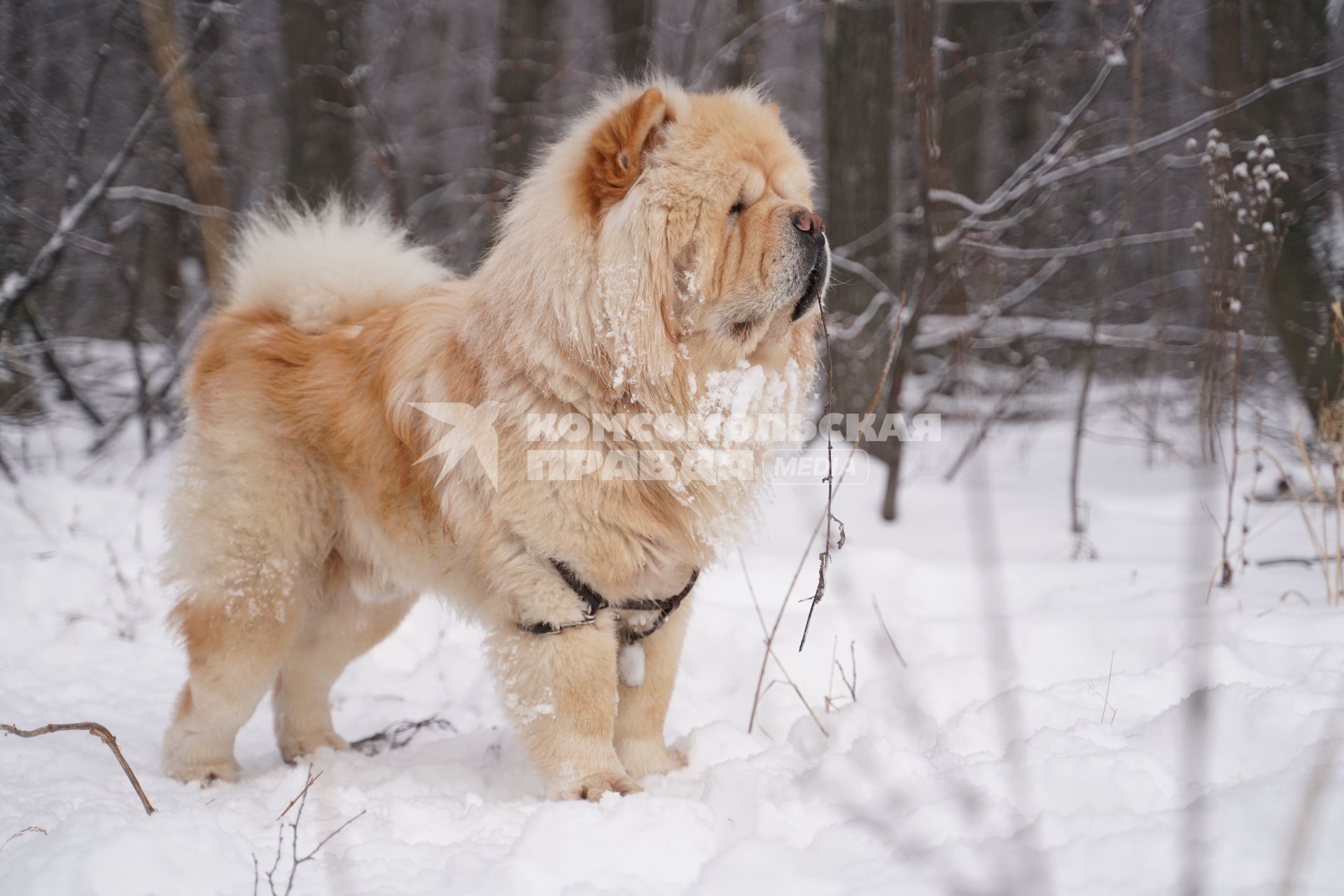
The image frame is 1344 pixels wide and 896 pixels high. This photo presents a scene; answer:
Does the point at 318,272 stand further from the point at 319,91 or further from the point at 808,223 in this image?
the point at 319,91

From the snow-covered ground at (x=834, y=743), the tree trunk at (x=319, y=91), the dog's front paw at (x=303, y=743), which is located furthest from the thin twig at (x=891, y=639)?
the tree trunk at (x=319, y=91)

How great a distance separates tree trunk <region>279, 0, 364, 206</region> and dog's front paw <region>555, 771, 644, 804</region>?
546cm

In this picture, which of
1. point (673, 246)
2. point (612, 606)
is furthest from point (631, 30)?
point (612, 606)

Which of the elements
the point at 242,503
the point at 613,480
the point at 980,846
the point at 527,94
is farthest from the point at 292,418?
the point at 527,94

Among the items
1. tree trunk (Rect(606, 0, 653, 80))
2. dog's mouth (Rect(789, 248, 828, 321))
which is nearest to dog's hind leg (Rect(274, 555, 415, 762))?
dog's mouth (Rect(789, 248, 828, 321))

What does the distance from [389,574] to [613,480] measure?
943mm

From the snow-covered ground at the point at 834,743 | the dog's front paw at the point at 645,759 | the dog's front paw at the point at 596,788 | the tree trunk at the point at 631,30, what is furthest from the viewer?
the tree trunk at the point at 631,30

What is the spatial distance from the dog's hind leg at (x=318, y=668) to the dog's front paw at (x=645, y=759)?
104 centimetres

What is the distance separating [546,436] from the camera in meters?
2.30

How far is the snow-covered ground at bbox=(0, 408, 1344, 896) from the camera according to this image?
5.19 feet

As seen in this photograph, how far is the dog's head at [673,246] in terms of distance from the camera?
2.30 metres

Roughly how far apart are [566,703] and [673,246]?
132 centimetres

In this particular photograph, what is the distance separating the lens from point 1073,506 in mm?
4398

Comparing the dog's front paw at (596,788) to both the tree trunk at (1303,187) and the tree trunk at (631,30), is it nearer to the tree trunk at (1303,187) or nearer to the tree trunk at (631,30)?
the tree trunk at (1303,187)
